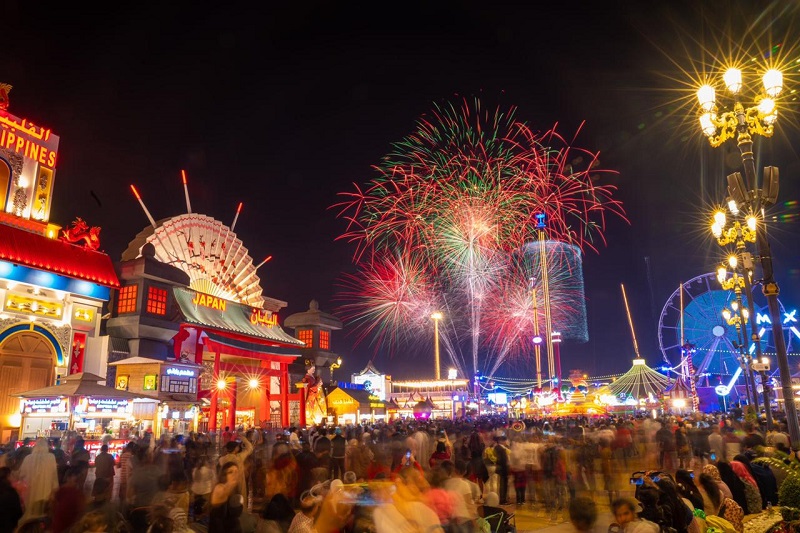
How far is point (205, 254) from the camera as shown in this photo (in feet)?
126

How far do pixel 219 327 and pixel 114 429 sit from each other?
10914 mm

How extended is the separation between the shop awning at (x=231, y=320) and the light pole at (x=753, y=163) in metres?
28.8

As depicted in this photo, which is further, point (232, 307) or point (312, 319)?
point (312, 319)

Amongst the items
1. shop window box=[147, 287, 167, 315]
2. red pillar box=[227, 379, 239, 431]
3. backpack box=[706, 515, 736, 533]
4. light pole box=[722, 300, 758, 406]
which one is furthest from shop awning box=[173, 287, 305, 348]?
backpack box=[706, 515, 736, 533]

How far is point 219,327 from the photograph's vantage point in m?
34.7

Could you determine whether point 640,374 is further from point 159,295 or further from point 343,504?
point 343,504

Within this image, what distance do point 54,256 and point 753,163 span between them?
84.4 ft

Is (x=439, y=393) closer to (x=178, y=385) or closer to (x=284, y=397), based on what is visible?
(x=284, y=397)

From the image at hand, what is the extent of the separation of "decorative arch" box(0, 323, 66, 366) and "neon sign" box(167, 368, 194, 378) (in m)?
5.45

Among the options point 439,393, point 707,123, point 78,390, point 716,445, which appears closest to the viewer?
point 707,123

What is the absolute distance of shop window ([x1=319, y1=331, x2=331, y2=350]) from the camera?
51.5 meters

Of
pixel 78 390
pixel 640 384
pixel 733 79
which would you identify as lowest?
pixel 78 390

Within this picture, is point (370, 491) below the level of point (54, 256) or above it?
below

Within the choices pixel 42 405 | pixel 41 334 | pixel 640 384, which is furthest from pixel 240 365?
pixel 640 384
